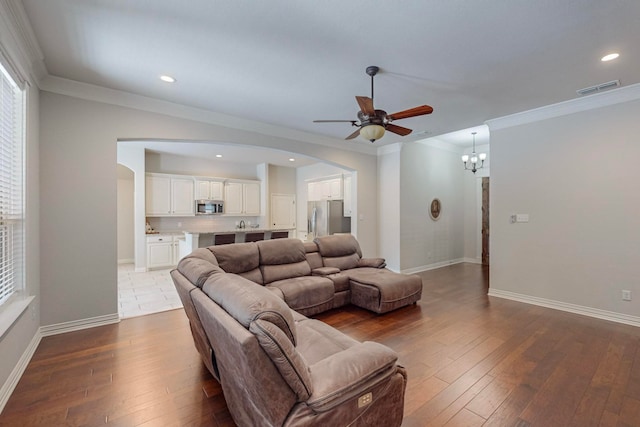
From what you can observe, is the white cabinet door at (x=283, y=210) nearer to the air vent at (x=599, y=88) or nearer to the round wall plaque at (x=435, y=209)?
the round wall plaque at (x=435, y=209)

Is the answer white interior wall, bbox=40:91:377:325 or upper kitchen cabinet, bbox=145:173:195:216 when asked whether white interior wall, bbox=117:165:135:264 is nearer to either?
upper kitchen cabinet, bbox=145:173:195:216

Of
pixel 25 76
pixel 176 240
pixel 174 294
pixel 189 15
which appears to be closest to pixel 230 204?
pixel 176 240

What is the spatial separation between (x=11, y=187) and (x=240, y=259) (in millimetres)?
2160

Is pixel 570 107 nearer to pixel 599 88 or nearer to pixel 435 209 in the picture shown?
pixel 599 88

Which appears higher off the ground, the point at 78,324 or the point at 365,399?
the point at 365,399

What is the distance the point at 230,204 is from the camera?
810 centimetres

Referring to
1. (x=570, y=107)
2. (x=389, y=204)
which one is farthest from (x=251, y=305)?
(x=389, y=204)

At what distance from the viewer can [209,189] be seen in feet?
25.3

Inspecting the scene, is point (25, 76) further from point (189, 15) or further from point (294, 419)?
point (294, 419)

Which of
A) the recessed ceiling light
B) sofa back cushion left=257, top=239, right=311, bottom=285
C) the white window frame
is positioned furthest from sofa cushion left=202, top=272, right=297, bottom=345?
the recessed ceiling light

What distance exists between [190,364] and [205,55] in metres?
2.84

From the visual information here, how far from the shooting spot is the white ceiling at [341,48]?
6.78 feet

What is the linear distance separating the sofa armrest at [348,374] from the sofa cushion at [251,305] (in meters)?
0.22

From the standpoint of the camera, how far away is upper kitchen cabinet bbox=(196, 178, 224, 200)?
7.55 m
